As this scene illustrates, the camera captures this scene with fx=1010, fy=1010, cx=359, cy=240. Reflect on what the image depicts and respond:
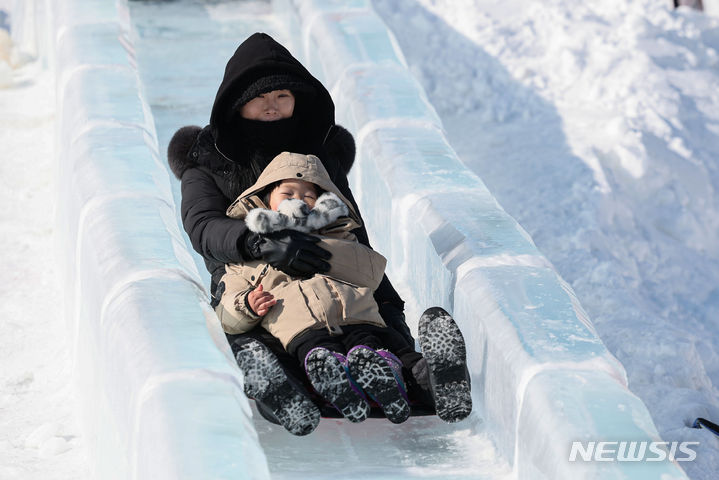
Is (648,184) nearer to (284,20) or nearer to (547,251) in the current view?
(547,251)

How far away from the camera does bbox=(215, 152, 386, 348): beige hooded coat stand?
2.51 m

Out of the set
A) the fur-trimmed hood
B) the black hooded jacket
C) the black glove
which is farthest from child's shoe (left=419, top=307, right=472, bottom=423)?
the fur-trimmed hood

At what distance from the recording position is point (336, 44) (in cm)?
446

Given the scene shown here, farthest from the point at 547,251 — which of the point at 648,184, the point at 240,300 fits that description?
the point at 240,300

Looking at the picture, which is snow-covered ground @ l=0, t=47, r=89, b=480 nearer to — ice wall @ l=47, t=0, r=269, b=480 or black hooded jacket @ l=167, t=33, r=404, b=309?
ice wall @ l=47, t=0, r=269, b=480

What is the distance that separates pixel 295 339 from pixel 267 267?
0.86 feet

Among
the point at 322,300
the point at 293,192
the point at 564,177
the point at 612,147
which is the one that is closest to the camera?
the point at 322,300

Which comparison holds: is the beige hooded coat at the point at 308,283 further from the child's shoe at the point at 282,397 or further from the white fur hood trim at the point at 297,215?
the child's shoe at the point at 282,397

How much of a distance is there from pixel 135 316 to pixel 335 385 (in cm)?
48

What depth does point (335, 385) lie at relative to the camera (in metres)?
2.31

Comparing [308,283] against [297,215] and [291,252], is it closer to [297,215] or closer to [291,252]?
[291,252]

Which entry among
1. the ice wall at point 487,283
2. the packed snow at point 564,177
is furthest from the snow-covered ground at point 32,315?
the ice wall at point 487,283

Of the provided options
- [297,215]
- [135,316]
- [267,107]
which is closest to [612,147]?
[267,107]

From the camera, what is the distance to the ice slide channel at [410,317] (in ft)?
6.85
